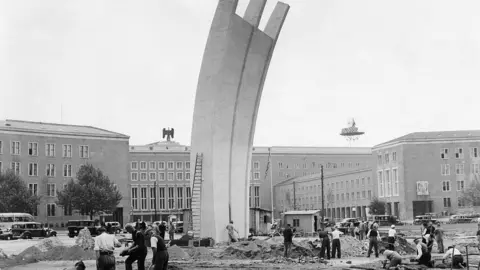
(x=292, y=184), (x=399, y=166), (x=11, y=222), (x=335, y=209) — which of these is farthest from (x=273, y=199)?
(x=11, y=222)

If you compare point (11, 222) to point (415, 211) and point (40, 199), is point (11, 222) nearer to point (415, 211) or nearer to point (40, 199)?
point (40, 199)

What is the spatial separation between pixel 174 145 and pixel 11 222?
229 ft

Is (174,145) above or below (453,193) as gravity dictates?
above

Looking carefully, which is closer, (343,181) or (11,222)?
(11,222)

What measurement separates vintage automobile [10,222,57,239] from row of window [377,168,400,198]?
5198cm

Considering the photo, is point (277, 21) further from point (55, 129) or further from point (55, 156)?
point (55, 129)

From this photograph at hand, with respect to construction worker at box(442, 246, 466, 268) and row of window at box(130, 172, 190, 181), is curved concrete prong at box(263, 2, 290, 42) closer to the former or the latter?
construction worker at box(442, 246, 466, 268)

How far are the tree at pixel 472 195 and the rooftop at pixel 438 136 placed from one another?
763cm

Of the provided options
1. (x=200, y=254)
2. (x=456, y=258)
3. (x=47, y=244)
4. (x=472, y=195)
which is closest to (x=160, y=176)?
(x=472, y=195)

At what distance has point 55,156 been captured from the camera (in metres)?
91.6

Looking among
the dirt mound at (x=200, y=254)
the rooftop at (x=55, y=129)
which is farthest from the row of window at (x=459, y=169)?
the dirt mound at (x=200, y=254)

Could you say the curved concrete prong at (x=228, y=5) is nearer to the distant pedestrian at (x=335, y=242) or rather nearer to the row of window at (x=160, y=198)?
the distant pedestrian at (x=335, y=242)

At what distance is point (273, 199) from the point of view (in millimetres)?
138375

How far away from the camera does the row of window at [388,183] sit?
99.5 metres
